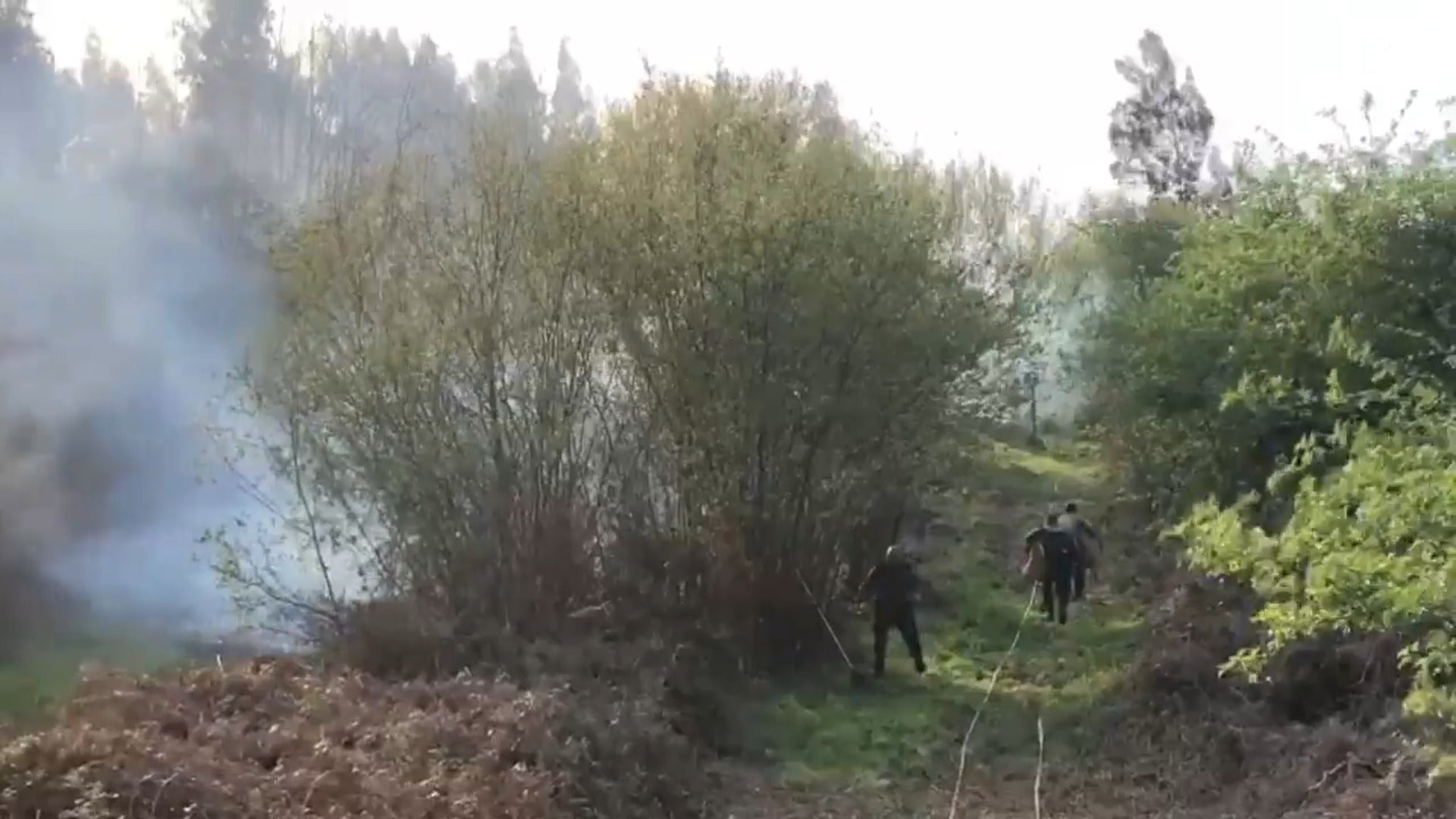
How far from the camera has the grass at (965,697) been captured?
42.1 feet

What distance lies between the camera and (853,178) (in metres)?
15.5

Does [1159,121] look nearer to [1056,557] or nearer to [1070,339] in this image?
[1070,339]

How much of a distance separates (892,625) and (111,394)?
14472 millimetres

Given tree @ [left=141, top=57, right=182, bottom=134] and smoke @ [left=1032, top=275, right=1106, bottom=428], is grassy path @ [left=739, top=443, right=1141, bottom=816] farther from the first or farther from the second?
tree @ [left=141, top=57, right=182, bottom=134]

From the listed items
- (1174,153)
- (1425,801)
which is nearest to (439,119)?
(1425,801)

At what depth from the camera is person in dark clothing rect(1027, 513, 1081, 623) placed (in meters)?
17.5

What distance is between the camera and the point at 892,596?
591 inches

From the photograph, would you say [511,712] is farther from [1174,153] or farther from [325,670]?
[1174,153]

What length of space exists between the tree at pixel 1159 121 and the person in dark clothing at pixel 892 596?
86.2 ft

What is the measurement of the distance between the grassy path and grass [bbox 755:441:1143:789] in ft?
0.06

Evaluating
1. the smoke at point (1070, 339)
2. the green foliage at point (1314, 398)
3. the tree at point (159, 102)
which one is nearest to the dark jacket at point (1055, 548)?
the green foliage at point (1314, 398)

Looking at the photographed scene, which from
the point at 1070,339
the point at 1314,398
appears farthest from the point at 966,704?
the point at 1070,339

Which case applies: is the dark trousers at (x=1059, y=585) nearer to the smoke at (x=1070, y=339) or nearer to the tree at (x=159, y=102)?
the smoke at (x=1070, y=339)

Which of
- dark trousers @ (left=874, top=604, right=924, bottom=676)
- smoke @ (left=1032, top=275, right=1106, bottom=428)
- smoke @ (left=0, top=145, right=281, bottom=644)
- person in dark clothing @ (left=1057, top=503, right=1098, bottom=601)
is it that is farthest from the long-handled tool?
smoke @ (left=1032, top=275, right=1106, bottom=428)
